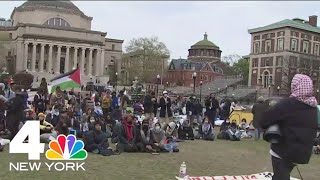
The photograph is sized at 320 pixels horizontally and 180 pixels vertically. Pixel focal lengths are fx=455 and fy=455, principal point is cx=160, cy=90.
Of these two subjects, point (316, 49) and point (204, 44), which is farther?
point (204, 44)

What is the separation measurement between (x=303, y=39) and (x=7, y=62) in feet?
208

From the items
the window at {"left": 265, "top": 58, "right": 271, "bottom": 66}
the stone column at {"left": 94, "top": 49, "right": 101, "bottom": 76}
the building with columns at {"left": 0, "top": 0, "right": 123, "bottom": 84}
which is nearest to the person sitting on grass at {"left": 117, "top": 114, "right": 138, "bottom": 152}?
the window at {"left": 265, "top": 58, "right": 271, "bottom": 66}

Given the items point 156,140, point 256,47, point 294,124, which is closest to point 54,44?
point 256,47

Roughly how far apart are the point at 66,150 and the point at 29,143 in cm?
152

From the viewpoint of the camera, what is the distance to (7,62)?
10194 cm

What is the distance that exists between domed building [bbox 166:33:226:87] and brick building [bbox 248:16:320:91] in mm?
21149

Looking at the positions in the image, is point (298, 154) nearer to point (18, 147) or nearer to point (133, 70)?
point (18, 147)

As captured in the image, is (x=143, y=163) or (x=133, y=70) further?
(x=133, y=70)

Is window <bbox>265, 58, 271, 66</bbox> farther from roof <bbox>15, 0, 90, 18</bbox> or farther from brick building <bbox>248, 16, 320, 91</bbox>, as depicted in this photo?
roof <bbox>15, 0, 90, 18</bbox>

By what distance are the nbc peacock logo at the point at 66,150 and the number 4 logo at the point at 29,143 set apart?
345mm

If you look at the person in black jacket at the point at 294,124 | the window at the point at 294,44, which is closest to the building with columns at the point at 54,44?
the window at the point at 294,44

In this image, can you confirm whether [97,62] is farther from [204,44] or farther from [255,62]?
[204,44]

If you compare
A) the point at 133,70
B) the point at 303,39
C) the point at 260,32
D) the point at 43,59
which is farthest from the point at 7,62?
the point at 303,39

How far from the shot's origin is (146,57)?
324 ft
